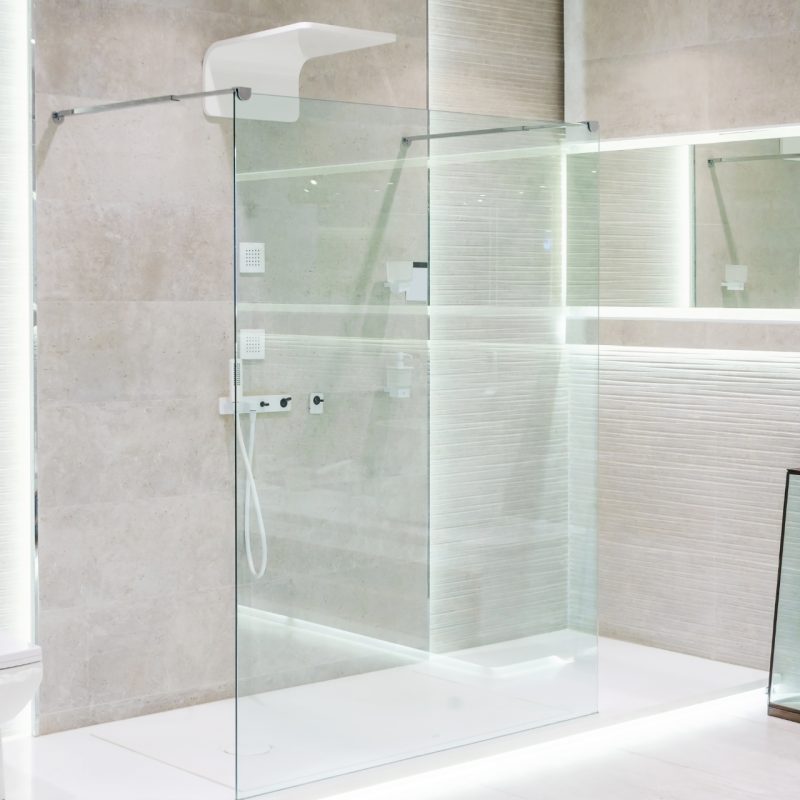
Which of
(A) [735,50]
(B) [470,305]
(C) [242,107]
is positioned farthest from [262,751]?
(A) [735,50]

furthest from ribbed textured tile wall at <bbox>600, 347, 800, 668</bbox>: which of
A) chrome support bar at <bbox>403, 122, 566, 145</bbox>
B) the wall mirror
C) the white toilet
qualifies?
the white toilet

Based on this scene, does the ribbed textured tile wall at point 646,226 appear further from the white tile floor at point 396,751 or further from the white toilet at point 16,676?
the white toilet at point 16,676

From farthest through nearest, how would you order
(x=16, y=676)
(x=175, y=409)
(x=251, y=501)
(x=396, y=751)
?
1. (x=175, y=409)
2. (x=396, y=751)
3. (x=251, y=501)
4. (x=16, y=676)

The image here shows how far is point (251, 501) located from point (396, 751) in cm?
84

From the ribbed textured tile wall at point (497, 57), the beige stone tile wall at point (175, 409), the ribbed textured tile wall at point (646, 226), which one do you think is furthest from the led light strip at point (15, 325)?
the ribbed textured tile wall at point (646, 226)

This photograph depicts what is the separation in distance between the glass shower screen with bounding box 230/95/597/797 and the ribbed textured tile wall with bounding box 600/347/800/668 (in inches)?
34.4

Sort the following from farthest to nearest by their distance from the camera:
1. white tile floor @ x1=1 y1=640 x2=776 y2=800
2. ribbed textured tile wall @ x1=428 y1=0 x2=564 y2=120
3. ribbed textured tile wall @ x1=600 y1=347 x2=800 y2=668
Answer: ribbed textured tile wall @ x1=428 y1=0 x2=564 y2=120, ribbed textured tile wall @ x1=600 y1=347 x2=800 y2=668, white tile floor @ x1=1 y1=640 x2=776 y2=800

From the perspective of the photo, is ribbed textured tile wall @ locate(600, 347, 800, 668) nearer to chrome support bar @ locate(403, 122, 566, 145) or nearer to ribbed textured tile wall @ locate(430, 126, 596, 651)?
ribbed textured tile wall @ locate(430, 126, 596, 651)

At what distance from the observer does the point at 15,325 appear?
3.83 metres

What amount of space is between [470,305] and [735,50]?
65.8 inches

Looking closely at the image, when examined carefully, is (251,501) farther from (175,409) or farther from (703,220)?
(703,220)

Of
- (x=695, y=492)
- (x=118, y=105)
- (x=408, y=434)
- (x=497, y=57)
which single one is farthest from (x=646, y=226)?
(x=118, y=105)

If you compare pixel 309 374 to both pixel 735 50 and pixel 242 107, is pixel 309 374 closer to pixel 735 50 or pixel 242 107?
pixel 242 107

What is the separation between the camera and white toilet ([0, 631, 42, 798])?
3227 millimetres
